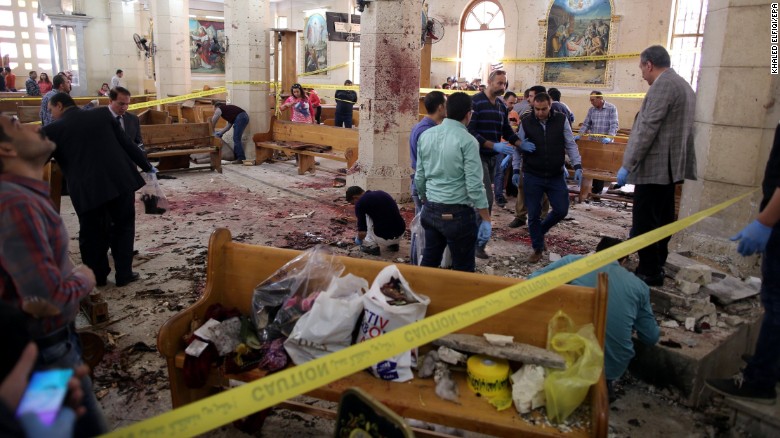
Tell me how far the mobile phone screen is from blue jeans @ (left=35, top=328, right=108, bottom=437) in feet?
1.58

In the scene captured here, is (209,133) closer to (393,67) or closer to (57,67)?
(393,67)

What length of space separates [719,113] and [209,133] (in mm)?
8706

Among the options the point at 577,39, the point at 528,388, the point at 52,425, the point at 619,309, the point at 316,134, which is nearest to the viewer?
the point at 52,425

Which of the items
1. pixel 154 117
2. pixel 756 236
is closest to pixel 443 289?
pixel 756 236

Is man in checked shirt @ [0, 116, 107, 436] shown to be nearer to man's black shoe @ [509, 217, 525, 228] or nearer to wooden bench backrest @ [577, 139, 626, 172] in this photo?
man's black shoe @ [509, 217, 525, 228]

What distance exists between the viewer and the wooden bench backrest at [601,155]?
28.1 ft

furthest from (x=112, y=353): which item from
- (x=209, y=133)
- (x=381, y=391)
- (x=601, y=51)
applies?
(x=601, y=51)

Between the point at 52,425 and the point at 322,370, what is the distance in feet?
3.14

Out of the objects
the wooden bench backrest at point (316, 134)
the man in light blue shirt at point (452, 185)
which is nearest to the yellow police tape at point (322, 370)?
the man in light blue shirt at point (452, 185)

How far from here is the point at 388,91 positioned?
8.48m

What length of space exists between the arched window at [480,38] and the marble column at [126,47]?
42.1 feet

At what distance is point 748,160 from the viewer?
5.17m

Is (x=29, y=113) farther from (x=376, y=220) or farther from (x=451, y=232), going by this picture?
(x=451, y=232)

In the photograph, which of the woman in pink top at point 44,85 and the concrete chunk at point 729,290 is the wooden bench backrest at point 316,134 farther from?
the woman in pink top at point 44,85
